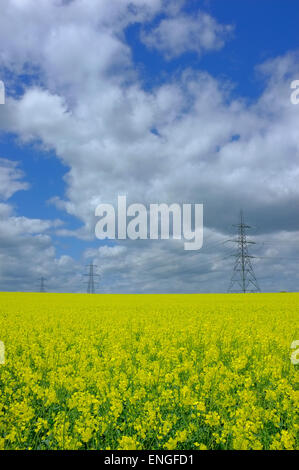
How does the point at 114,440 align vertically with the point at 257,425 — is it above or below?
below

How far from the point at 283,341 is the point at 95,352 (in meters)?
5.70

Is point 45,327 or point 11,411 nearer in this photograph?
point 11,411

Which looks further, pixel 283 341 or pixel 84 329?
pixel 84 329

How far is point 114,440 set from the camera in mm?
4691

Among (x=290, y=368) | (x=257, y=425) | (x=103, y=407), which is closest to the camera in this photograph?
(x=257, y=425)

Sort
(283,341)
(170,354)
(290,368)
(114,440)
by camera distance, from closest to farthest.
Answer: (114,440)
(290,368)
(170,354)
(283,341)

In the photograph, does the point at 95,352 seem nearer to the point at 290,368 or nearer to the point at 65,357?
the point at 65,357
